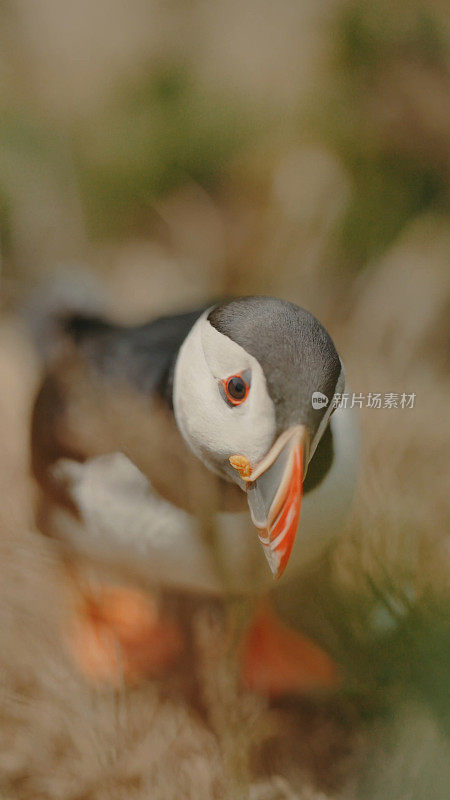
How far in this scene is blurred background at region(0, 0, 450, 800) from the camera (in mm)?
312

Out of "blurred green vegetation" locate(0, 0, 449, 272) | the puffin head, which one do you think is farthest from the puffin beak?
"blurred green vegetation" locate(0, 0, 449, 272)

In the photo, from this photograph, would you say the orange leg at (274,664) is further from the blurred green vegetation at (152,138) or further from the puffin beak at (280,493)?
the blurred green vegetation at (152,138)

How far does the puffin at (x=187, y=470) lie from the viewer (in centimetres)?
43

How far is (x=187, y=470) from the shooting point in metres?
0.41

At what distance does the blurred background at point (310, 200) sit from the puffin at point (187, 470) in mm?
72

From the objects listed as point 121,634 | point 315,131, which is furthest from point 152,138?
point 121,634

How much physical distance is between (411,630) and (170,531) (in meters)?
0.40

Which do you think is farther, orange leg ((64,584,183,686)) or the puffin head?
orange leg ((64,584,183,686))

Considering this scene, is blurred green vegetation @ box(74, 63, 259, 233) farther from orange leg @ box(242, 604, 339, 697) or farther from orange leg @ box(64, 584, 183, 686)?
orange leg @ box(64, 584, 183, 686)

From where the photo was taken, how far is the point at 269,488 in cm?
56

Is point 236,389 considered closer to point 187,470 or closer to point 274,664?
point 187,470

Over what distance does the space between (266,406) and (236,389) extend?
0.04 m

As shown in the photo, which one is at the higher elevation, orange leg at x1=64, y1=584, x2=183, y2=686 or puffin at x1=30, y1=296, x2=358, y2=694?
puffin at x1=30, y1=296, x2=358, y2=694

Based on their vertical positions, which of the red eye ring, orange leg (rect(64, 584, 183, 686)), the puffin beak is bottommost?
orange leg (rect(64, 584, 183, 686))
